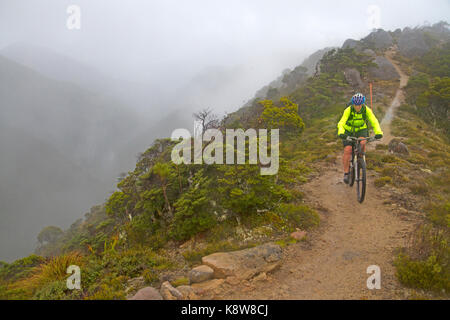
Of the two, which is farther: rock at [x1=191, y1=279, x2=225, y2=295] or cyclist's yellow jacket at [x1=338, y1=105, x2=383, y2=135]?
cyclist's yellow jacket at [x1=338, y1=105, x2=383, y2=135]

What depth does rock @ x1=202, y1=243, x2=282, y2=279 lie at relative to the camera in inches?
177

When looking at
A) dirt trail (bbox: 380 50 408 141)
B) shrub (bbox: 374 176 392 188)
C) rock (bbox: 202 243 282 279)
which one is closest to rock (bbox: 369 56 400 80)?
dirt trail (bbox: 380 50 408 141)

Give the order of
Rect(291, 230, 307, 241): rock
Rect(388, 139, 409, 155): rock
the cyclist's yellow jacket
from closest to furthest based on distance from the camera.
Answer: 1. Rect(291, 230, 307, 241): rock
2. the cyclist's yellow jacket
3. Rect(388, 139, 409, 155): rock

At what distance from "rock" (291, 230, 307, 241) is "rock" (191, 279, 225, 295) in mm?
2521

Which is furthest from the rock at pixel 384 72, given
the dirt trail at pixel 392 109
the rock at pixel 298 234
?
the rock at pixel 298 234

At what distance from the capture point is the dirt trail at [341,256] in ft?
13.3

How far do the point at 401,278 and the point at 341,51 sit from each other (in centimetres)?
4614

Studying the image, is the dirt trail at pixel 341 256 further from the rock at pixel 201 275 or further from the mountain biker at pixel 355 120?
the mountain biker at pixel 355 120

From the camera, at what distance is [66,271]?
17.1ft

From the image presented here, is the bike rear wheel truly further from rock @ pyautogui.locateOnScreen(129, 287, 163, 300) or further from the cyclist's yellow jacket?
rock @ pyautogui.locateOnScreen(129, 287, 163, 300)

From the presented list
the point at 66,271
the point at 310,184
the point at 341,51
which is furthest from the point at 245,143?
Result: the point at 341,51

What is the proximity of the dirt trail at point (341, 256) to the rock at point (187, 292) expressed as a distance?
46 centimetres
